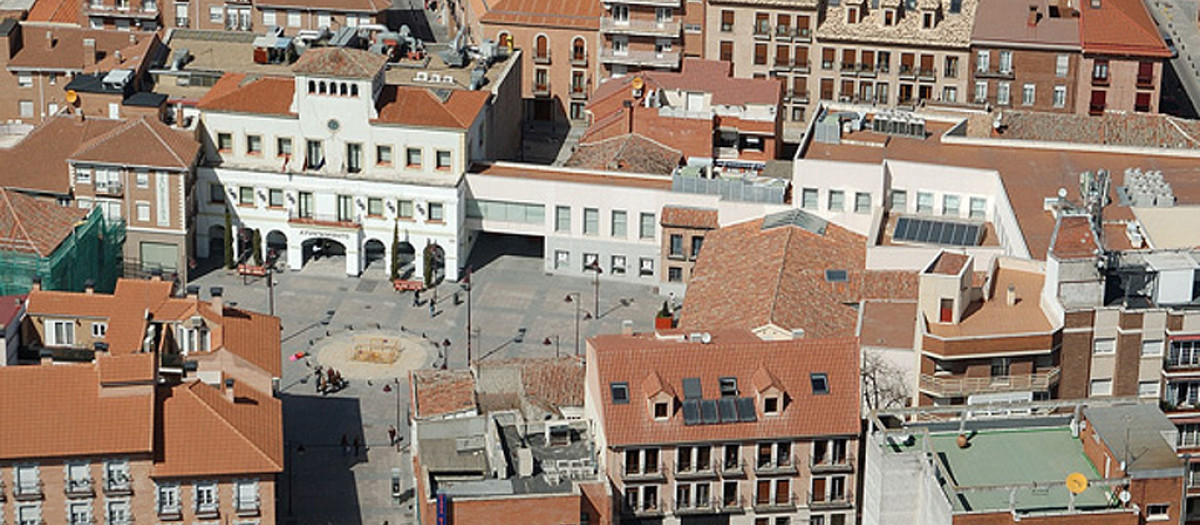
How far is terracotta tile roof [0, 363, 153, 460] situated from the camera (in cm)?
15162

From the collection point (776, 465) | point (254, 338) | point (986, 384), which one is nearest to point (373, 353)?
point (254, 338)

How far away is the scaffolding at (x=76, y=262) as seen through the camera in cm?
18438

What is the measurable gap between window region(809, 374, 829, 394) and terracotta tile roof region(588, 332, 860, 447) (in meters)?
0.23

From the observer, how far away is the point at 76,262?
620 feet

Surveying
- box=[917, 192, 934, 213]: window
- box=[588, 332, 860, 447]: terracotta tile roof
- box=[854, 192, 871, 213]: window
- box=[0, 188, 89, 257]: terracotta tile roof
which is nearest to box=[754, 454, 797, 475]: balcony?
box=[588, 332, 860, 447]: terracotta tile roof

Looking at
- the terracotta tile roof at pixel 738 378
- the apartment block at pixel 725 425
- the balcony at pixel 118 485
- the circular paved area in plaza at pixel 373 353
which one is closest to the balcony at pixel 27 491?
the balcony at pixel 118 485

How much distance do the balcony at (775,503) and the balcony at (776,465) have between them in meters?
1.80

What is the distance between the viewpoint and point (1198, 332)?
157m

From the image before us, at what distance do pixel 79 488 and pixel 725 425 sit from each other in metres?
39.7

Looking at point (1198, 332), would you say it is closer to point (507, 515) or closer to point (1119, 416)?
point (1119, 416)

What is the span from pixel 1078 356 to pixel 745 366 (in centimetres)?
2120

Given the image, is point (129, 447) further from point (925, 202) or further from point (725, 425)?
point (925, 202)

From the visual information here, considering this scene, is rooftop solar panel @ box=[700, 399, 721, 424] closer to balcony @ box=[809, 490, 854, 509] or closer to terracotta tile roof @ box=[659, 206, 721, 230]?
balcony @ box=[809, 490, 854, 509]

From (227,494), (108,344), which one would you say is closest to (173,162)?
(108,344)
